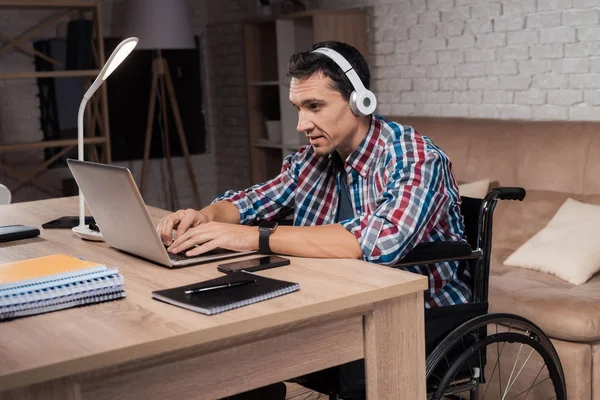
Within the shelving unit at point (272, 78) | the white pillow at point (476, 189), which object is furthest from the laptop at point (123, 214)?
the shelving unit at point (272, 78)

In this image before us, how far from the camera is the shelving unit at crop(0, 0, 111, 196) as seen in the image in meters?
5.34

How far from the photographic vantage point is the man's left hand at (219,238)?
1960 millimetres

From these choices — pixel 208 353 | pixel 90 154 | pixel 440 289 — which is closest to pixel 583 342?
pixel 440 289

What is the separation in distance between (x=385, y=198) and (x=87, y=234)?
816 millimetres

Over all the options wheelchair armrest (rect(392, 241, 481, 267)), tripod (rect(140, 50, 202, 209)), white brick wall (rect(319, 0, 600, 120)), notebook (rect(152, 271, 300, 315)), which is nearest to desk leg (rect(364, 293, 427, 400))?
notebook (rect(152, 271, 300, 315))

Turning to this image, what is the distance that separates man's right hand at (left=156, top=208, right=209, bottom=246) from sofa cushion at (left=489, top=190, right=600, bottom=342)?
48.8 inches

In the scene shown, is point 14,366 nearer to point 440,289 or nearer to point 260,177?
point 440,289

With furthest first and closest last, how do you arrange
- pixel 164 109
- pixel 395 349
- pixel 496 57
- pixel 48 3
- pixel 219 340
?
pixel 164 109 → pixel 48 3 → pixel 496 57 → pixel 395 349 → pixel 219 340

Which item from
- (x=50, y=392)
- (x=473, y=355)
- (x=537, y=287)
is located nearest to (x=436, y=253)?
(x=473, y=355)

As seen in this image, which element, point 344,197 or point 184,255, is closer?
point 184,255

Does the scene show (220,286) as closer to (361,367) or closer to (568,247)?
(361,367)

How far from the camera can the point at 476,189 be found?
3.68 m

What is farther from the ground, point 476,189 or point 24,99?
point 24,99

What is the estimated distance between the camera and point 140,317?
1.49 meters
